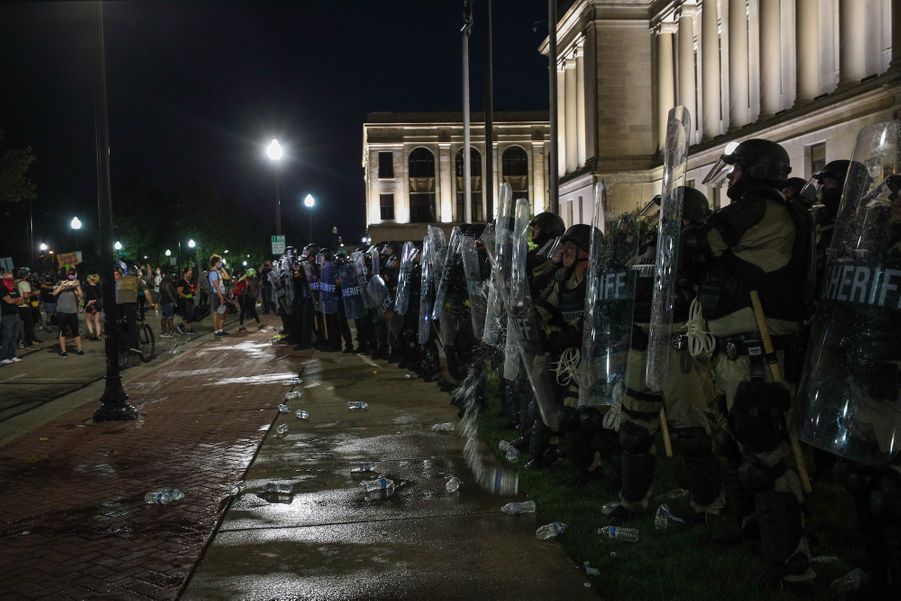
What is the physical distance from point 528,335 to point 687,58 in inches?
1641

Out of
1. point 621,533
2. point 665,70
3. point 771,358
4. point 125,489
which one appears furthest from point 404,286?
point 665,70

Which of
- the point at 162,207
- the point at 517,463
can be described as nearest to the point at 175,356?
the point at 517,463

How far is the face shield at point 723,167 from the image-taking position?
16.1ft

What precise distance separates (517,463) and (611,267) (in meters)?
2.42

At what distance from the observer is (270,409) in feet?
34.7

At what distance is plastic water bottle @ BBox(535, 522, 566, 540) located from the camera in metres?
5.34

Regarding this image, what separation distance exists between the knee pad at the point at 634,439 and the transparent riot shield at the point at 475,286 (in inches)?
155

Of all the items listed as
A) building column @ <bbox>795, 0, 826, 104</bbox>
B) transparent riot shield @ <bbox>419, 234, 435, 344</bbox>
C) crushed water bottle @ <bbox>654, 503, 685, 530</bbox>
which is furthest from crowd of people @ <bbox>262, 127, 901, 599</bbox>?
building column @ <bbox>795, 0, 826, 104</bbox>

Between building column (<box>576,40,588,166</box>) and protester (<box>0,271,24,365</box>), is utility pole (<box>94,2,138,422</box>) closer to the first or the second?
protester (<box>0,271,24,365</box>)

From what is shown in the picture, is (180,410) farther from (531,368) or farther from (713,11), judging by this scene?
(713,11)

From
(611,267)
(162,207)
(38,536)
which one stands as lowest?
(38,536)

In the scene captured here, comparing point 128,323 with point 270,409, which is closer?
point 270,409

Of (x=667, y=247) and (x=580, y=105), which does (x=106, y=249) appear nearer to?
(x=667, y=247)

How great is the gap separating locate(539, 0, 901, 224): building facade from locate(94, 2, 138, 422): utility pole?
72.5 feet
